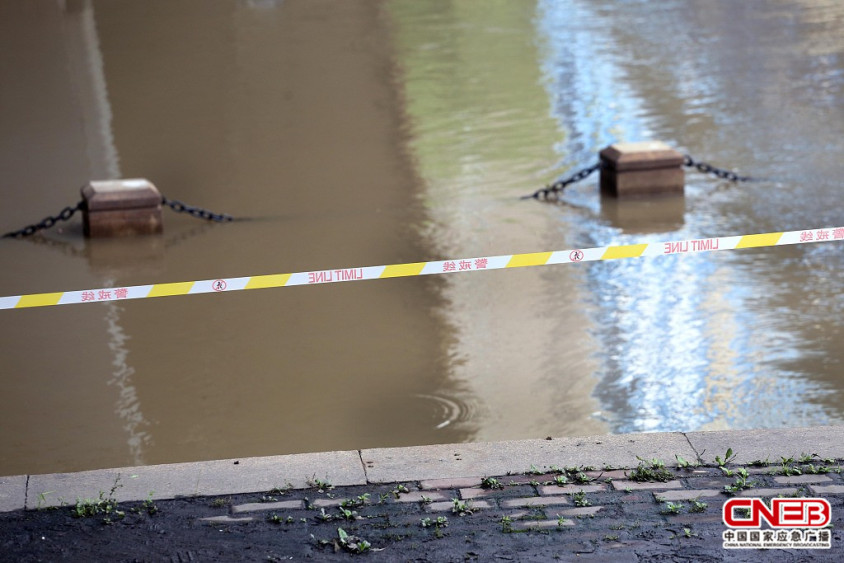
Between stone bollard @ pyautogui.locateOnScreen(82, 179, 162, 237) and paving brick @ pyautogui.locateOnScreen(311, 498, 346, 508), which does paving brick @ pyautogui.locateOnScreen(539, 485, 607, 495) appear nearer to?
paving brick @ pyautogui.locateOnScreen(311, 498, 346, 508)

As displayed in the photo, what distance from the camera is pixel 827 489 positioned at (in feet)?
14.4

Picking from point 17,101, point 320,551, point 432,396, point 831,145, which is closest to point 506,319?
point 432,396

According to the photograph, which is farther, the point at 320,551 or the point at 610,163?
the point at 610,163

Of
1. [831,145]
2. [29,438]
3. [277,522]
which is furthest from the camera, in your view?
[831,145]

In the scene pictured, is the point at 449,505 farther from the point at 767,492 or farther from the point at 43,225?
the point at 43,225

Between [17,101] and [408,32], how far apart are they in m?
7.07

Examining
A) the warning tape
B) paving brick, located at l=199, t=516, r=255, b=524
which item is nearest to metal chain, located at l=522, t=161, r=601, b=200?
the warning tape

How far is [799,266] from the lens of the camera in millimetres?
8148

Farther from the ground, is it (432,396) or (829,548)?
(829,548)

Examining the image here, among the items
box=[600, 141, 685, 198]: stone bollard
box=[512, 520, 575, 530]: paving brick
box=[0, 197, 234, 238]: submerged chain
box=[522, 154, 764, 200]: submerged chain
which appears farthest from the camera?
box=[522, 154, 764, 200]: submerged chain

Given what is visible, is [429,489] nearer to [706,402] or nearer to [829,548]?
[829,548]

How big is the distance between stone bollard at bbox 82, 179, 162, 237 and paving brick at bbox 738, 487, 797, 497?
20.9 ft

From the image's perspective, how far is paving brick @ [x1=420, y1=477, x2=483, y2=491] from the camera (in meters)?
4.48

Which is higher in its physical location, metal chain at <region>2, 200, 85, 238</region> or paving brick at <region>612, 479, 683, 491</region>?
paving brick at <region>612, 479, 683, 491</region>
